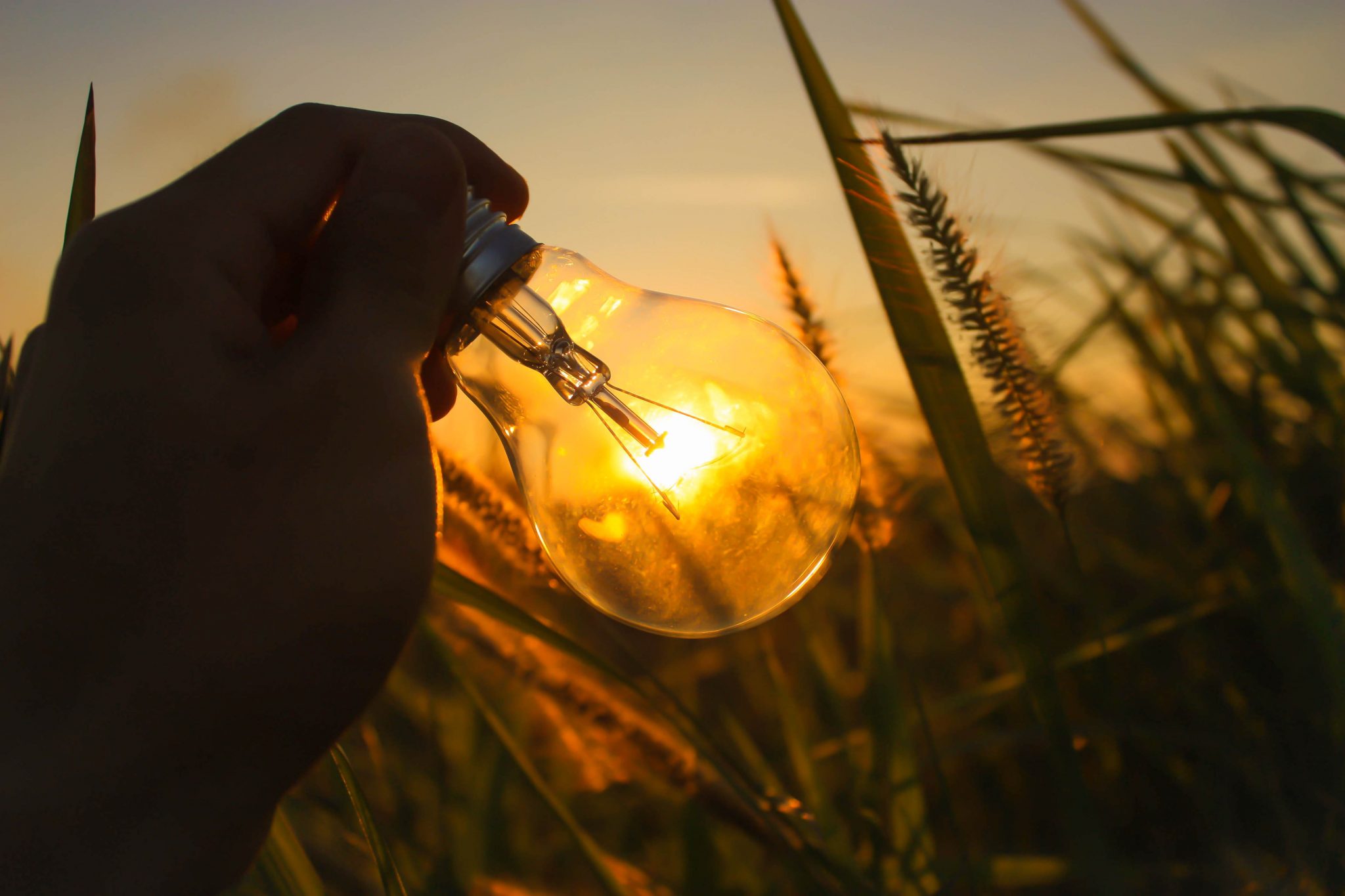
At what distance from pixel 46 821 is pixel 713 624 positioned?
1.20 ft

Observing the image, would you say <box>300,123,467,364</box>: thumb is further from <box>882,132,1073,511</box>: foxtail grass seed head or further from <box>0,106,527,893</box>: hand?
<box>882,132,1073,511</box>: foxtail grass seed head

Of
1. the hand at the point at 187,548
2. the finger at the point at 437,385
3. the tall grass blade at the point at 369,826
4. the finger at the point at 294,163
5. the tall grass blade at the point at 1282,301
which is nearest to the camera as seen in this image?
the hand at the point at 187,548

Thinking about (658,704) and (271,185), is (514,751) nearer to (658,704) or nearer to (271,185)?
(658,704)

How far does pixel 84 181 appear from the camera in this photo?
0.60 m

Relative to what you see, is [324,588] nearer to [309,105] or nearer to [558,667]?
[309,105]

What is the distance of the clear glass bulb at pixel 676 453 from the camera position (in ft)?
1.73

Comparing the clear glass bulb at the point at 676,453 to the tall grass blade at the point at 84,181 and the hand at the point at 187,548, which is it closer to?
the hand at the point at 187,548

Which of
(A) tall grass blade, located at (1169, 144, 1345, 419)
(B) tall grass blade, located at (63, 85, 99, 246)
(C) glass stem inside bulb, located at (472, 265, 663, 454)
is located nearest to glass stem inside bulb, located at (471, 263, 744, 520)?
(C) glass stem inside bulb, located at (472, 265, 663, 454)

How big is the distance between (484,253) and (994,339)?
0.47m

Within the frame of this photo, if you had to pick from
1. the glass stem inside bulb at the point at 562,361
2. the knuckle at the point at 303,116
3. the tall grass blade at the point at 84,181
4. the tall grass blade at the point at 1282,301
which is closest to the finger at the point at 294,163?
the knuckle at the point at 303,116

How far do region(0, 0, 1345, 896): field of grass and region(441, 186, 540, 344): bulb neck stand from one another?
0.23 meters

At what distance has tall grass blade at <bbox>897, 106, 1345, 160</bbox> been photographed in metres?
0.45

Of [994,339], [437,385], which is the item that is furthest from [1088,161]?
[437,385]

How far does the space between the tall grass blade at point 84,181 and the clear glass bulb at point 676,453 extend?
12.6 inches
